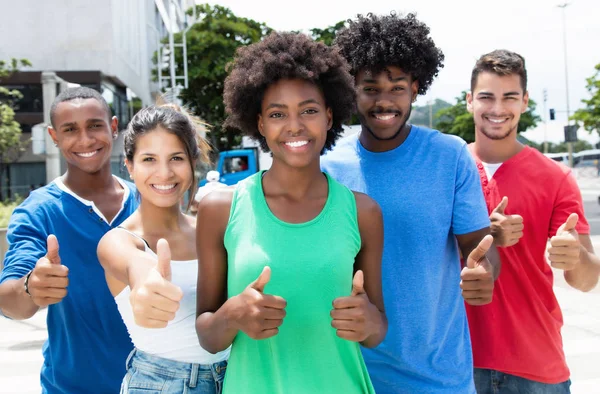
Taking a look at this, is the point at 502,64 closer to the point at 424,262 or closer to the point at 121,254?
the point at 424,262

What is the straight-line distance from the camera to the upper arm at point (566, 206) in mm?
3066

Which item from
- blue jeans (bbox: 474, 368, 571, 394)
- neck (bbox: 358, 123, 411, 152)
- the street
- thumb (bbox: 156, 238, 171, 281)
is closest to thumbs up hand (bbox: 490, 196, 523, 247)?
neck (bbox: 358, 123, 411, 152)

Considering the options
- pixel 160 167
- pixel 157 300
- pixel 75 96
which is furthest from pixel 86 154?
pixel 157 300

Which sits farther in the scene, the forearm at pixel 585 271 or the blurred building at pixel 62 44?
the blurred building at pixel 62 44

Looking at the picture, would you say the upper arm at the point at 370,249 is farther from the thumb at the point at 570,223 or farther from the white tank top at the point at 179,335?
the thumb at the point at 570,223

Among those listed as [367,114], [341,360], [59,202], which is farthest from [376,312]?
[59,202]

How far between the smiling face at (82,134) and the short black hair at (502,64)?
2.01 meters

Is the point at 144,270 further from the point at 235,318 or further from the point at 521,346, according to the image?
the point at 521,346

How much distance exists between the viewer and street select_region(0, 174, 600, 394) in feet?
19.7

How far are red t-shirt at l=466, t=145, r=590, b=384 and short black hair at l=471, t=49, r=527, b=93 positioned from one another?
1.64ft

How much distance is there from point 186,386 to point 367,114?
133 centimetres

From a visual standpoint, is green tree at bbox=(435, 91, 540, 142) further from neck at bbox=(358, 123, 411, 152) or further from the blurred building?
neck at bbox=(358, 123, 411, 152)

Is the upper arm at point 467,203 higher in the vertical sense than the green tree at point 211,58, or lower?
lower

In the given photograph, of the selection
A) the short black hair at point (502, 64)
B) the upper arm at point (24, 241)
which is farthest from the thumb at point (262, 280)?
the short black hair at point (502, 64)
